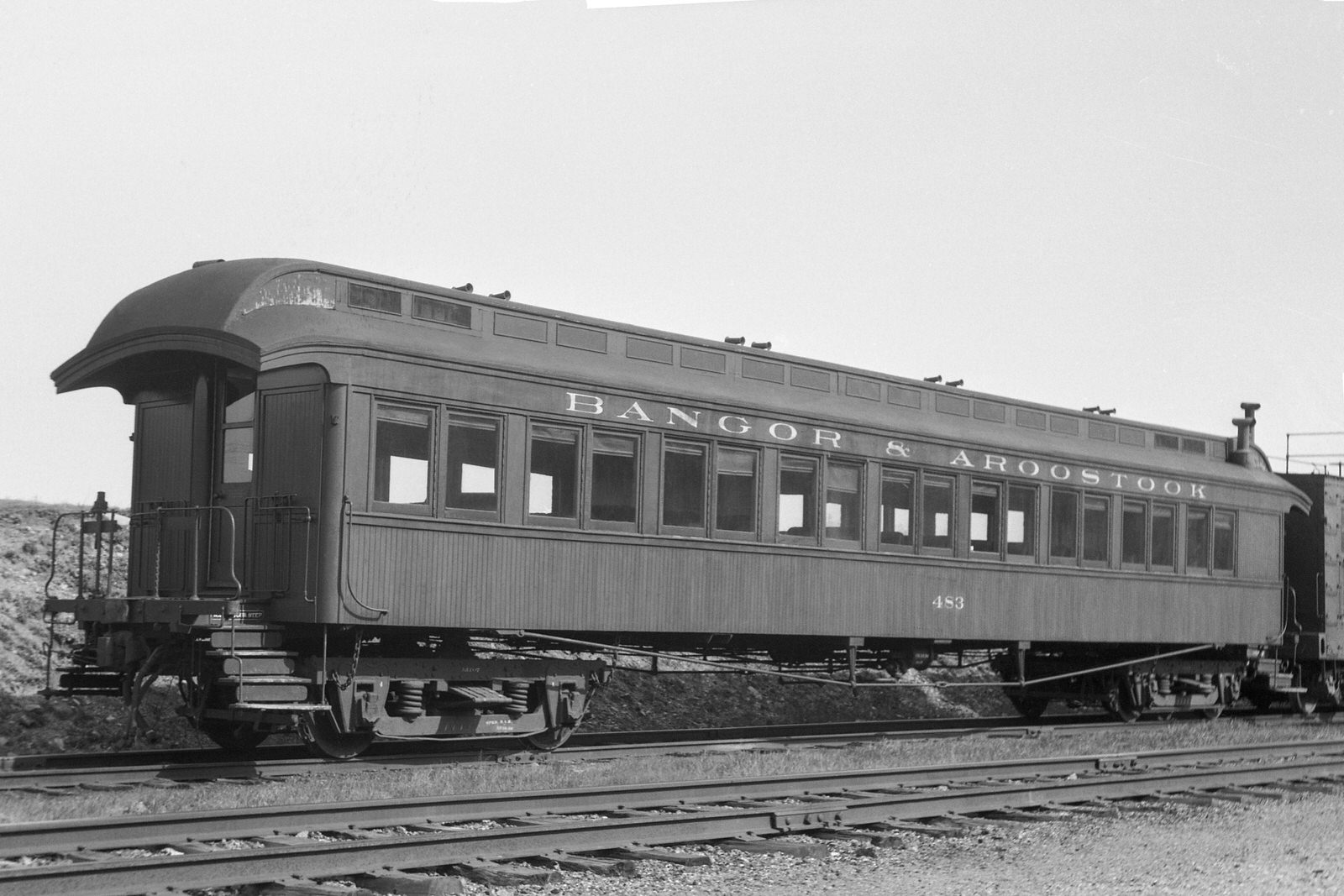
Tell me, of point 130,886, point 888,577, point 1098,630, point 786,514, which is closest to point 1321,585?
point 1098,630

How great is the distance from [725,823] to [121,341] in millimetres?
6464

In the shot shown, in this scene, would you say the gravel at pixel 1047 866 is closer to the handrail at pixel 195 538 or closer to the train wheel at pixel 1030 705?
the handrail at pixel 195 538

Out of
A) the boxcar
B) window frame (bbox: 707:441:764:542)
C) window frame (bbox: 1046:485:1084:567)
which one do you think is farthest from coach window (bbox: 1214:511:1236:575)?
window frame (bbox: 707:441:764:542)

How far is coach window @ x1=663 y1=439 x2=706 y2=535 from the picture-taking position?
43.9 ft

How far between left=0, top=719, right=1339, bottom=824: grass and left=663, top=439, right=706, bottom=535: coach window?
7.16 ft

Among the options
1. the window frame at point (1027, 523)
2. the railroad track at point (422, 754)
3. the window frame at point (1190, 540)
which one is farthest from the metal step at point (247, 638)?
the window frame at point (1190, 540)

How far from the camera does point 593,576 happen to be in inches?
504

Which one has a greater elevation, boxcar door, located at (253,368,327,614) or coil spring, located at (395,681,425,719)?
boxcar door, located at (253,368,327,614)

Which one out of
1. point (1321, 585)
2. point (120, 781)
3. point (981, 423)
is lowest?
point (120, 781)

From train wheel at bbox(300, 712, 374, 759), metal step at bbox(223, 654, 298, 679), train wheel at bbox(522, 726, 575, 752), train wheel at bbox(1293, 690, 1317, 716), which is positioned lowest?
train wheel at bbox(1293, 690, 1317, 716)

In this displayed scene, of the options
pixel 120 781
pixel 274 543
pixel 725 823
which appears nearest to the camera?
pixel 725 823

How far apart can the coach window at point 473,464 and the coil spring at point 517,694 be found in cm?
176

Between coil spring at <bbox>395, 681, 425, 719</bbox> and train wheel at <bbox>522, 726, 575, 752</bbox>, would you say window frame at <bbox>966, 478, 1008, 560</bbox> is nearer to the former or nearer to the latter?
train wheel at <bbox>522, 726, 575, 752</bbox>

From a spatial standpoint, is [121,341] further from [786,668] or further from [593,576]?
[786,668]
